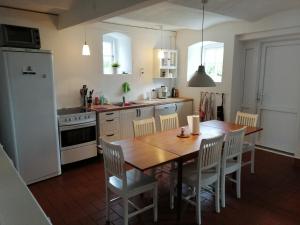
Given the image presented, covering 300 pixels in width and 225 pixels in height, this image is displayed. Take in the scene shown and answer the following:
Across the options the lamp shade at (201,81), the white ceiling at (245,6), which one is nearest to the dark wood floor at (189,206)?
the lamp shade at (201,81)

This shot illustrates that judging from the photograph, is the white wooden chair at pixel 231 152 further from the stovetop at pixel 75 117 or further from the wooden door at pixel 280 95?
the stovetop at pixel 75 117

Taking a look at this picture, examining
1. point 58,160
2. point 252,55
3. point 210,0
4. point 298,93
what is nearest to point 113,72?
point 58,160

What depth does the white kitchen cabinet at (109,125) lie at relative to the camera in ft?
12.8

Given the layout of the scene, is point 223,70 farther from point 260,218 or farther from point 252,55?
point 260,218

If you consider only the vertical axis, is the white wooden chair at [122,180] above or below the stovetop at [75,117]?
below

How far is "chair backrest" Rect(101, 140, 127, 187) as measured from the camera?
2039mm

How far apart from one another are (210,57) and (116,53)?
80.5 inches

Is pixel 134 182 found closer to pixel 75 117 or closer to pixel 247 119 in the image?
pixel 75 117

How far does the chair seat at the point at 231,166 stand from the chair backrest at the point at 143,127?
1.04 meters

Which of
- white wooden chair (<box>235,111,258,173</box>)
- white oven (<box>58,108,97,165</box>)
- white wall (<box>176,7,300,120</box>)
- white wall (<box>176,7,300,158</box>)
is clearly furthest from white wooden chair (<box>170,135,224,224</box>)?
white wall (<box>176,7,300,120</box>)

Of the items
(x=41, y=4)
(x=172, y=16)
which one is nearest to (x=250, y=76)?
(x=172, y=16)

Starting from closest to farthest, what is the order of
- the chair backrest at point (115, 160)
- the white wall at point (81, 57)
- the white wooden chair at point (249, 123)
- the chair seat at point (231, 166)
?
the chair backrest at point (115, 160), the chair seat at point (231, 166), the white wooden chair at point (249, 123), the white wall at point (81, 57)

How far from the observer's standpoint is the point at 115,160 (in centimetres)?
212

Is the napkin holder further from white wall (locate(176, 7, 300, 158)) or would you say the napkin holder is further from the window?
the window
